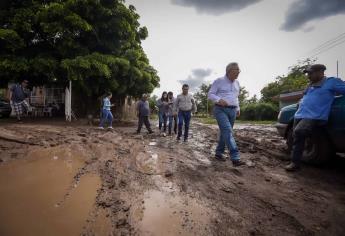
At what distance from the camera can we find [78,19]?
13.0 m

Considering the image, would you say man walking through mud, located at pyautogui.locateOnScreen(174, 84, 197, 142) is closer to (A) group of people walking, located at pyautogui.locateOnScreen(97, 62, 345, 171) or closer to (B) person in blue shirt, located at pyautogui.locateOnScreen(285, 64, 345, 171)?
(A) group of people walking, located at pyautogui.locateOnScreen(97, 62, 345, 171)

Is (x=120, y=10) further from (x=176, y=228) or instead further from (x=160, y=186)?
(x=176, y=228)

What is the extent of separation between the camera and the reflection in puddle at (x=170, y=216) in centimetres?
235

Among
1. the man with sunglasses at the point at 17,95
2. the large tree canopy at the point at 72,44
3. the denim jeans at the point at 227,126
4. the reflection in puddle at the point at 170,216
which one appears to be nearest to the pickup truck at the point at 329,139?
the denim jeans at the point at 227,126

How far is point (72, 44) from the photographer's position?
1345cm

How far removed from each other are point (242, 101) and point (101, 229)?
6347 centimetres

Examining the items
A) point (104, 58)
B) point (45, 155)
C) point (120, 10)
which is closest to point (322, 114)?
point (45, 155)

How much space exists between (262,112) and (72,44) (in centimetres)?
2922

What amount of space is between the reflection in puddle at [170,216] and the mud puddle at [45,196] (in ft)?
1.80

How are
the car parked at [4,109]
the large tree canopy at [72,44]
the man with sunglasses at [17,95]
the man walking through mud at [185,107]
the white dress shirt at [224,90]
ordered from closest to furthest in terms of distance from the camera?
the white dress shirt at [224,90]
the man walking through mud at [185,107]
the man with sunglasses at [17,95]
the large tree canopy at [72,44]
the car parked at [4,109]

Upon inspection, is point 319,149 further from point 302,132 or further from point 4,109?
point 4,109

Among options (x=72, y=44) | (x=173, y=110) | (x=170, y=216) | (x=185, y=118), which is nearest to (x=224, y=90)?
(x=170, y=216)

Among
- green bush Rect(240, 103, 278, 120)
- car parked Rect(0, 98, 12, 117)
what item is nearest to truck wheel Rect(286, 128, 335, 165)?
car parked Rect(0, 98, 12, 117)

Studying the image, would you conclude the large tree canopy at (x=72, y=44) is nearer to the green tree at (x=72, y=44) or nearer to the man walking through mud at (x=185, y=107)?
the green tree at (x=72, y=44)
